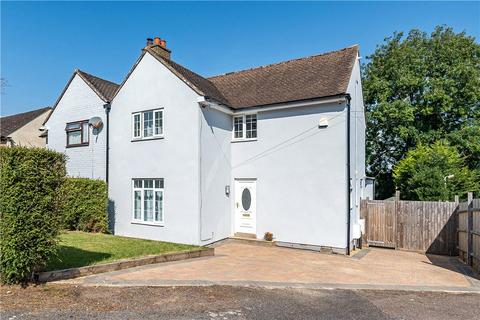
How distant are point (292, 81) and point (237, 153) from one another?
171 inches

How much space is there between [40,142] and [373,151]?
31.6 m

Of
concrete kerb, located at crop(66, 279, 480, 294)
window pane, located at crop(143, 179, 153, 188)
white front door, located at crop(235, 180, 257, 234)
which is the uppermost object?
window pane, located at crop(143, 179, 153, 188)

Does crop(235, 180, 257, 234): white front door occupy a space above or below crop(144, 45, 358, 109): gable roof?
below

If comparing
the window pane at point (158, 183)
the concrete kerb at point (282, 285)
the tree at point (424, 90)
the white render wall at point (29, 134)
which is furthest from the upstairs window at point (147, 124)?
the tree at point (424, 90)

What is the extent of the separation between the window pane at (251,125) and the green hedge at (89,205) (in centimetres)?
740

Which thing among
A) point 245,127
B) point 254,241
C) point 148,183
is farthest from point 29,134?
point 254,241

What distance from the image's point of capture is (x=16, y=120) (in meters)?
30.2

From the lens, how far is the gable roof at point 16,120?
91.0 ft

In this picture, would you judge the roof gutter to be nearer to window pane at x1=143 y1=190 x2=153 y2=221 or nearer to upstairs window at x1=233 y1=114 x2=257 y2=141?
upstairs window at x1=233 y1=114 x2=257 y2=141

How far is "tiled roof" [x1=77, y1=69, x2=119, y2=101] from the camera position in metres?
16.1

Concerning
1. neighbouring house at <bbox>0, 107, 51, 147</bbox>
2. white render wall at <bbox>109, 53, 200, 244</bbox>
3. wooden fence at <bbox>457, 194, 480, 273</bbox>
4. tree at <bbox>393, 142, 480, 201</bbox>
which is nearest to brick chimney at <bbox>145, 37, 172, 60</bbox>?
white render wall at <bbox>109, 53, 200, 244</bbox>

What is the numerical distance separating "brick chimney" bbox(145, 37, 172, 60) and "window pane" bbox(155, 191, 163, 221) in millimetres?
6802

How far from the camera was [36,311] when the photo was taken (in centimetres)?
529

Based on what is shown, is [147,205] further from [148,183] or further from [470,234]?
[470,234]
